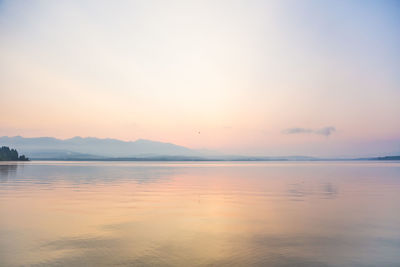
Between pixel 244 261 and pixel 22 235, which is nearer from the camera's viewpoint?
pixel 244 261

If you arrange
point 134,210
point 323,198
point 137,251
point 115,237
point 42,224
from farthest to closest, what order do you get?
1. point 323,198
2. point 134,210
3. point 42,224
4. point 115,237
5. point 137,251

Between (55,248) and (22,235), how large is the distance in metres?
3.42

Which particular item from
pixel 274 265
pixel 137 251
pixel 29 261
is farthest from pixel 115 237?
pixel 274 265

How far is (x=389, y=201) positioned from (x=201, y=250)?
69.1 ft

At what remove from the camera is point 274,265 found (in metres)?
11.0

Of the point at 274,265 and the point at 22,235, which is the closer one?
the point at 274,265

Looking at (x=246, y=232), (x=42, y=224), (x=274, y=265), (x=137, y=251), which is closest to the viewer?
(x=274, y=265)

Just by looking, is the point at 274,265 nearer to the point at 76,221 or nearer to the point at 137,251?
the point at 137,251

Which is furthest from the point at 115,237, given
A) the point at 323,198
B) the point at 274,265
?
the point at 323,198

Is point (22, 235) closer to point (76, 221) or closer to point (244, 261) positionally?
point (76, 221)

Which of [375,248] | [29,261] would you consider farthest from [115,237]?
[375,248]

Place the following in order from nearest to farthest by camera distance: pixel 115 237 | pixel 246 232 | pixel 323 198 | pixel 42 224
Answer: pixel 115 237, pixel 246 232, pixel 42 224, pixel 323 198

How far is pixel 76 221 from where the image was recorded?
725 inches

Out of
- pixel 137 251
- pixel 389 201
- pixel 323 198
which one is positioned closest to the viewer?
pixel 137 251
